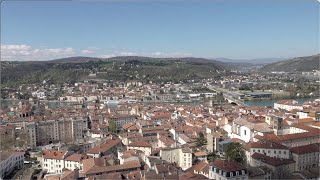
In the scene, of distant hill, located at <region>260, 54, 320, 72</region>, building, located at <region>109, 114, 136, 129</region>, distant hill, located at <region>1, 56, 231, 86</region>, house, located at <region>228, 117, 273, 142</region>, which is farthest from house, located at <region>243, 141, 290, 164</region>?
distant hill, located at <region>260, 54, 320, 72</region>

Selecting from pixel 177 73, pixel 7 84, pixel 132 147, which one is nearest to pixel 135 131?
pixel 132 147

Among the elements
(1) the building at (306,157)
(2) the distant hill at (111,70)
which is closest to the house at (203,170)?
(1) the building at (306,157)

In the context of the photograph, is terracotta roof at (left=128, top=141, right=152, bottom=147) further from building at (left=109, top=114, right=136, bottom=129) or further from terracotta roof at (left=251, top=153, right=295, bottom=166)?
building at (left=109, top=114, right=136, bottom=129)

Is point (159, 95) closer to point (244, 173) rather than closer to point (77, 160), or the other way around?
point (77, 160)

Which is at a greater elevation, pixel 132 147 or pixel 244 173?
pixel 244 173

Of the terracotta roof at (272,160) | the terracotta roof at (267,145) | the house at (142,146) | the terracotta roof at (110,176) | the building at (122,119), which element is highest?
the terracotta roof at (267,145)

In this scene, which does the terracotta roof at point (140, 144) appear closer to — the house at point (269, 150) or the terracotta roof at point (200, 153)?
the terracotta roof at point (200, 153)

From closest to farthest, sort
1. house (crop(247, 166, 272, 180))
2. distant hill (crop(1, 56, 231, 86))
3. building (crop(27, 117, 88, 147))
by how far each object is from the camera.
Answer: house (crop(247, 166, 272, 180)) < building (crop(27, 117, 88, 147)) < distant hill (crop(1, 56, 231, 86))
